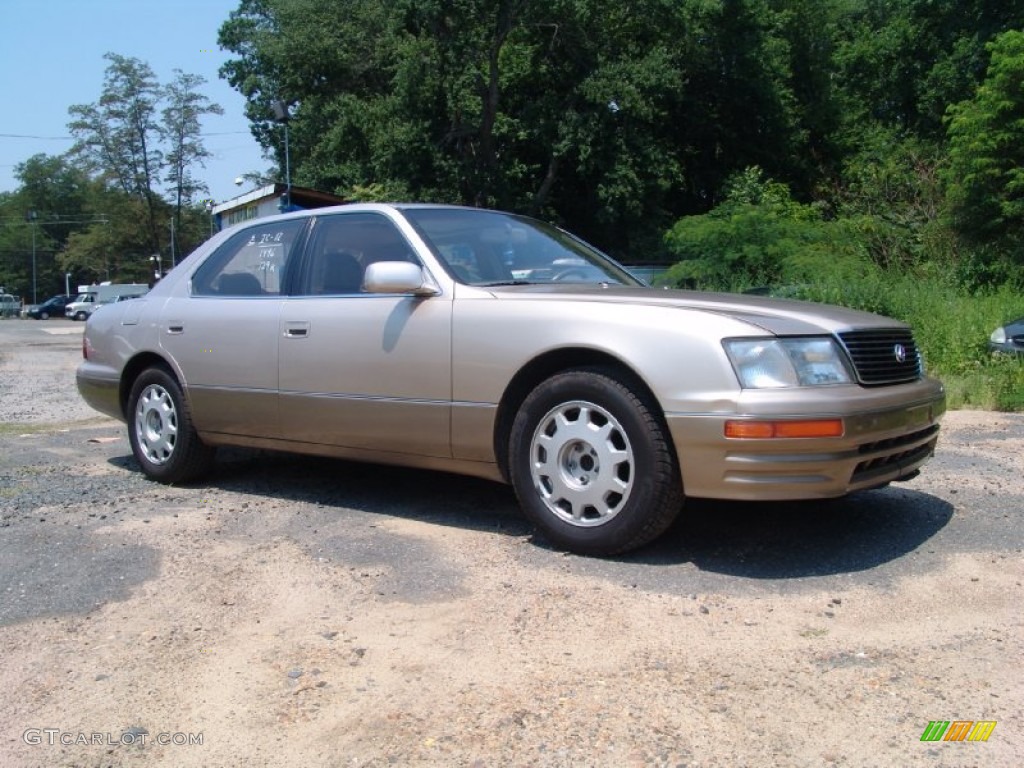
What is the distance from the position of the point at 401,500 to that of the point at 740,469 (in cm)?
230

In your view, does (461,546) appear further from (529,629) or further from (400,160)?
(400,160)

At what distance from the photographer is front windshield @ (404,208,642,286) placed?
193 inches

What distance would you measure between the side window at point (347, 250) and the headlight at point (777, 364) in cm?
190

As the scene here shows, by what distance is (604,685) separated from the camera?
296cm

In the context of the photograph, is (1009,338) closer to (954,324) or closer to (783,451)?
(954,324)

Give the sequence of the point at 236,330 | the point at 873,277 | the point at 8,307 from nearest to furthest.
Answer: the point at 236,330 < the point at 873,277 < the point at 8,307

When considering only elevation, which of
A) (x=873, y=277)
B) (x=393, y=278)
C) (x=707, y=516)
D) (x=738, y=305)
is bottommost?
(x=707, y=516)

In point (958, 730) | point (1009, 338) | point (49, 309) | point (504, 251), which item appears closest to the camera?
point (958, 730)

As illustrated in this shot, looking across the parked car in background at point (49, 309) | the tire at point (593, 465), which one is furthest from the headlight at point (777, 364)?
the parked car in background at point (49, 309)

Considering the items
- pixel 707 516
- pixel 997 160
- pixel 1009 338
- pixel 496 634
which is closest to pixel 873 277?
pixel 1009 338

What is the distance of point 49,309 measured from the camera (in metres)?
67.6

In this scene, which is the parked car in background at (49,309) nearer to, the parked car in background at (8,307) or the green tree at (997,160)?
the parked car in background at (8,307)

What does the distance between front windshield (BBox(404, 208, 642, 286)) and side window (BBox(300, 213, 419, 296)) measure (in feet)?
0.57

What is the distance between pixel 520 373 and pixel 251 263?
2.29 metres
